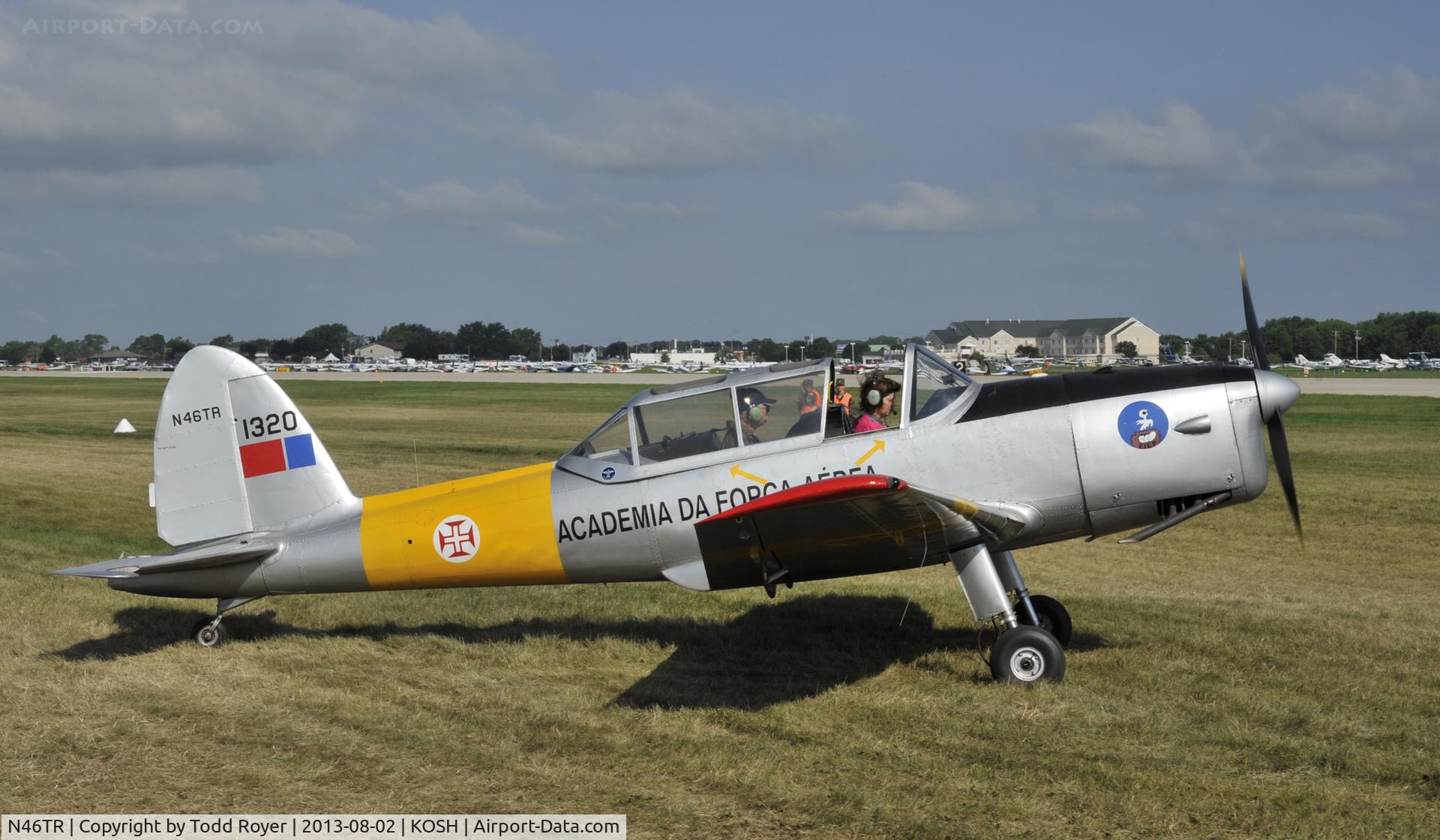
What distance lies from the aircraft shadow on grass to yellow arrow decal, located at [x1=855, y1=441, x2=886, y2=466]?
1438mm

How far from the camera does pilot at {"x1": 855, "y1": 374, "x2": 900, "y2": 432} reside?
739 centimetres

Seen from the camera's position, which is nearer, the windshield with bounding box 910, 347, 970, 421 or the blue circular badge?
the blue circular badge

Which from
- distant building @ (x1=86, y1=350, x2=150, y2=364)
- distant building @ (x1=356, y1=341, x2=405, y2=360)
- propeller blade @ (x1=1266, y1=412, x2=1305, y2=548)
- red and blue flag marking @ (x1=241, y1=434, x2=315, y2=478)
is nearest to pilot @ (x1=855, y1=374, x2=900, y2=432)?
propeller blade @ (x1=1266, y1=412, x2=1305, y2=548)

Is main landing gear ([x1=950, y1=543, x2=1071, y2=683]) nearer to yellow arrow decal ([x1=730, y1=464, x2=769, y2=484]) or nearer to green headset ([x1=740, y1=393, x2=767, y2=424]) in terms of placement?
yellow arrow decal ([x1=730, y1=464, x2=769, y2=484])

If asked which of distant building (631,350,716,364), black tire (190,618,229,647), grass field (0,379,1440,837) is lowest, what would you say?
grass field (0,379,1440,837)

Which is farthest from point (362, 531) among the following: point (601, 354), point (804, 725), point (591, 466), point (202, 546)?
point (601, 354)

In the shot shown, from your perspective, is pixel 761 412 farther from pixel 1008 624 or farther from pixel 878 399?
pixel 1008 624

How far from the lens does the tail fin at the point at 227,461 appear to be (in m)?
8.14

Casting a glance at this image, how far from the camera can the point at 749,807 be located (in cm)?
519

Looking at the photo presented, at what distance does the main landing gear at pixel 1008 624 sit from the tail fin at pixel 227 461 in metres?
4.43

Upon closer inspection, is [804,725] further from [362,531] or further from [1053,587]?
[1053,587]

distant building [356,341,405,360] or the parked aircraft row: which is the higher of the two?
distant building [356,341,405,360]

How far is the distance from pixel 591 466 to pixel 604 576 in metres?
0.75

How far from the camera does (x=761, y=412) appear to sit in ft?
23.8
